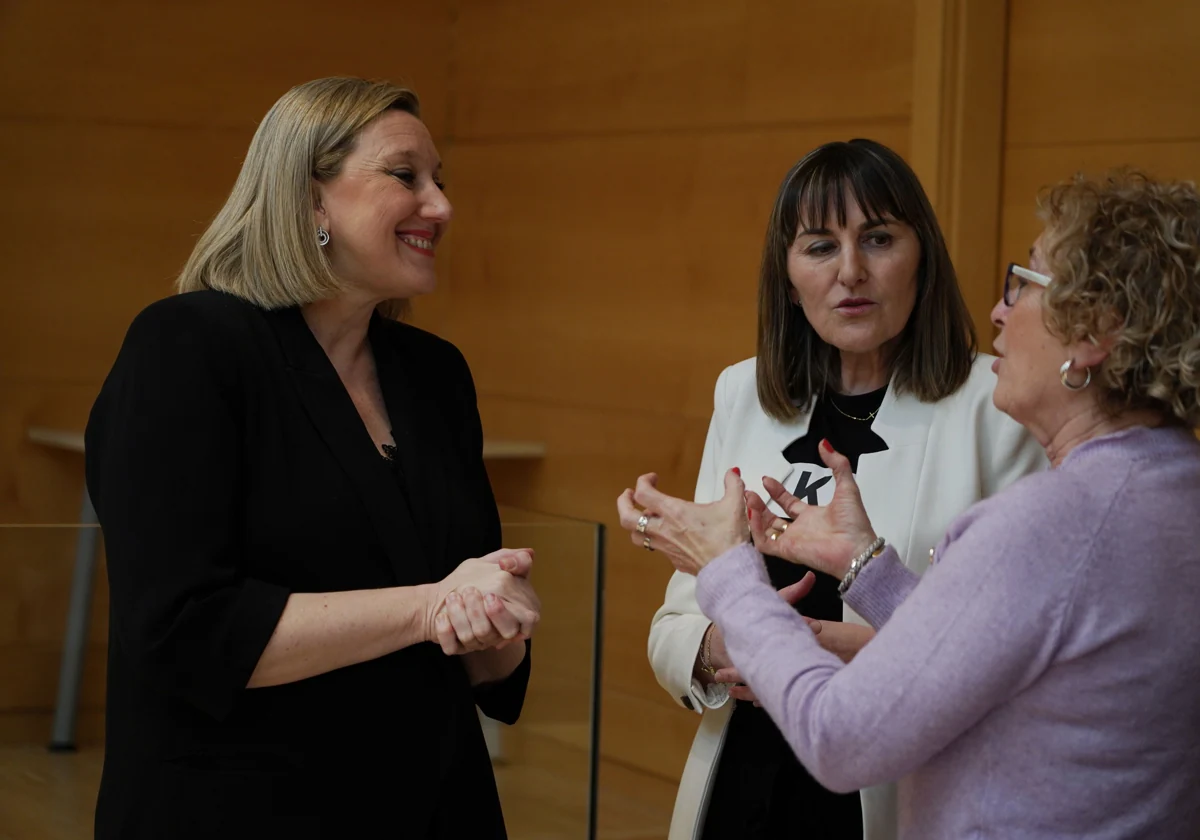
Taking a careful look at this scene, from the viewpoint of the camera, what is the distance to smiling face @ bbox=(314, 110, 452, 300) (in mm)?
1986

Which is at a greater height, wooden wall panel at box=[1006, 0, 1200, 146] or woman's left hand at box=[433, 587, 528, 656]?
wooden wall panel at box=[1006, 0, 1200, 146]

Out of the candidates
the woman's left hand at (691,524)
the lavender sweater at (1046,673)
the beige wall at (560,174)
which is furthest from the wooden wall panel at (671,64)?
the lavender sweater at (1046,673)

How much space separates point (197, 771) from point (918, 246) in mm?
1373

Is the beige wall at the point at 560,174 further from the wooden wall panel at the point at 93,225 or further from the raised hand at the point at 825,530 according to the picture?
the raised hand at the point at 825,530

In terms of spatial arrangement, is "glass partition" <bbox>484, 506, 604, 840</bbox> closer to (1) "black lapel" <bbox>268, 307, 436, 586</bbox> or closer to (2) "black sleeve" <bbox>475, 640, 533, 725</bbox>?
(2) "black sleeve" <bbox>475, 640, 533, 725</bbox>

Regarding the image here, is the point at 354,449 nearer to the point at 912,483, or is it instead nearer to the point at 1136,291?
the point at 912,483

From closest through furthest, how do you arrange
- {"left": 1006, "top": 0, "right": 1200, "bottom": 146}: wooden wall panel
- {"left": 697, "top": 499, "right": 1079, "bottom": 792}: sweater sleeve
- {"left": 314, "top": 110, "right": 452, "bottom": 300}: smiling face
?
{"left": 697, "top": 499, "right": 1079, "bottom": 792}: sweater sleeve < {"left": 314, "top": 110, "right": 452, "bottom": 300}: smiling face < {"left": 1006, "top": 0, "right": 1200, "bottom": 146}: wooden wall panel

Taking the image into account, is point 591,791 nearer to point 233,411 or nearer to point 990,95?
point 233,411

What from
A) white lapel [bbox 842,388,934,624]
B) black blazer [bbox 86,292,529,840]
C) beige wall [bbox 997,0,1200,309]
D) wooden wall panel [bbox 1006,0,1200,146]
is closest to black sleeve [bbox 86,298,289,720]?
black blazer [bbox 86,292,529,840]

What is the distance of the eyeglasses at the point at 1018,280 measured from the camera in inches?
60.0

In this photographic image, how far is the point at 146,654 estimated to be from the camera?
1.67 metres

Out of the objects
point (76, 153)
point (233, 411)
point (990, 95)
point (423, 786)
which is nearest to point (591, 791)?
point (423, 786)

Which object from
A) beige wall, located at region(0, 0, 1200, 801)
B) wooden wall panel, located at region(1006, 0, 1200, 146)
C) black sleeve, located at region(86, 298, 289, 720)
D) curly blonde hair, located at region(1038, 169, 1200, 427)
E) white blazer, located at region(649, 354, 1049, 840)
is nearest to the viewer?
curly blonde hair, located at region(1038, 169, 1200, 427)

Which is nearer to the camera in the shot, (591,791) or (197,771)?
(197,771)
